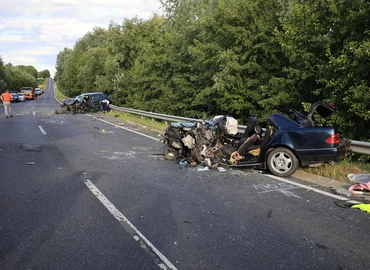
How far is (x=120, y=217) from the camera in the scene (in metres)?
4.82

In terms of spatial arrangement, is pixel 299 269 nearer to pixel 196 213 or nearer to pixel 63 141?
pixel 196 213

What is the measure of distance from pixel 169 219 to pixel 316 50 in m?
12.8

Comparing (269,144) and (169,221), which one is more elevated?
(269,144)

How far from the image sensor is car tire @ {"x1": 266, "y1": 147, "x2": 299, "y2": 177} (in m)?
6.91

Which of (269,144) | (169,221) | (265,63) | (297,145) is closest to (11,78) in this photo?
(265,63)

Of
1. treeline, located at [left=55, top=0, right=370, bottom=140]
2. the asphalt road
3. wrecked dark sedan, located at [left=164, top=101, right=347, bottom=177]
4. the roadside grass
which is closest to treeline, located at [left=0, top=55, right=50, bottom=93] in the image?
treeline, located at [left=55, top=0, right=370, bottom=140]

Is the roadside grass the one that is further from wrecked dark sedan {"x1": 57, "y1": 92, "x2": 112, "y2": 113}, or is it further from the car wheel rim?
wrecked dark sedan {"x1": 57, "y1": 92, "x2": 112, "y2": 113}

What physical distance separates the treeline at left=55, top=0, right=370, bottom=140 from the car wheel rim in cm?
594

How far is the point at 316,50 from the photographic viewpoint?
1490 cm

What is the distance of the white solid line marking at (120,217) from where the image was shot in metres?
3.66

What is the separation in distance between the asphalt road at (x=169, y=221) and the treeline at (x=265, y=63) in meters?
7.34

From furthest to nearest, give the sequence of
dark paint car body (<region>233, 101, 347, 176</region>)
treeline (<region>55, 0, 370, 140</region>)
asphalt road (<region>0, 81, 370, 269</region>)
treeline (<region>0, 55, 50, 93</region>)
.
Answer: treeline (<region>0, 55, 50, 93</region>), treeline (<region>55, 0, 370, 140</region>), dark paint car body (<region>233, 101, 347, 176</region>), asphalt road (<region>0, 81, 370, 269</region>)

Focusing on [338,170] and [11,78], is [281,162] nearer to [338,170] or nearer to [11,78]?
[338,170]

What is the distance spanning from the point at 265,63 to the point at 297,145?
1385 cm
